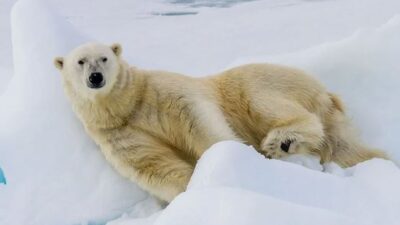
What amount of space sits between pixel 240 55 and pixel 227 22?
5.53 ft

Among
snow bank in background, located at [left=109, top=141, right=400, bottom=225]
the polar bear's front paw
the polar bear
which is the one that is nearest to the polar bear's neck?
the polar bear

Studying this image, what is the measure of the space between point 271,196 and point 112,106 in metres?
1.34

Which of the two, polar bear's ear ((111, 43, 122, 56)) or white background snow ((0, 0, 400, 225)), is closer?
white background snow ((0, 0, 400, 225))

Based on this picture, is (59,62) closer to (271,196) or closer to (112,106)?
(112,106)

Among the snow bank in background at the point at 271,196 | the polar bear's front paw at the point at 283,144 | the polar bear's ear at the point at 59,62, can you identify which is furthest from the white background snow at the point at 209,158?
the polar bear's ear at the point at 59,62

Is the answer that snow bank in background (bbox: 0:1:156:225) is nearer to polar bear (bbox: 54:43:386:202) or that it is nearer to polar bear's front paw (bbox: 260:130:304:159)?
polar bear (bbox: 54:43:386:202)

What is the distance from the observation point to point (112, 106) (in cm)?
A: 342

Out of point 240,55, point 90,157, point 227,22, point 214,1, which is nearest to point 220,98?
point 90,157

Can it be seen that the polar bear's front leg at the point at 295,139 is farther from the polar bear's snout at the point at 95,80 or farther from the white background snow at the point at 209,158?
the polar bear's snout at the point at 95,80

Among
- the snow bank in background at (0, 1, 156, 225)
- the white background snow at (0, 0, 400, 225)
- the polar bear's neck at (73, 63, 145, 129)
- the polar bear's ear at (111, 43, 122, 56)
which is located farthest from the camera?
the polar bear's ear at (111, 43, 122, 56)

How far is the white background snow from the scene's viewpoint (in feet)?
7.14

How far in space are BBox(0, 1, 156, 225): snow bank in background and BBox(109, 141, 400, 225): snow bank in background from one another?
305mm

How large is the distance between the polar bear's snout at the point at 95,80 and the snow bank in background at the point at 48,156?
0.36 metres

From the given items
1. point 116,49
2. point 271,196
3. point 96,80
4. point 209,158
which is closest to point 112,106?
point 96,80
